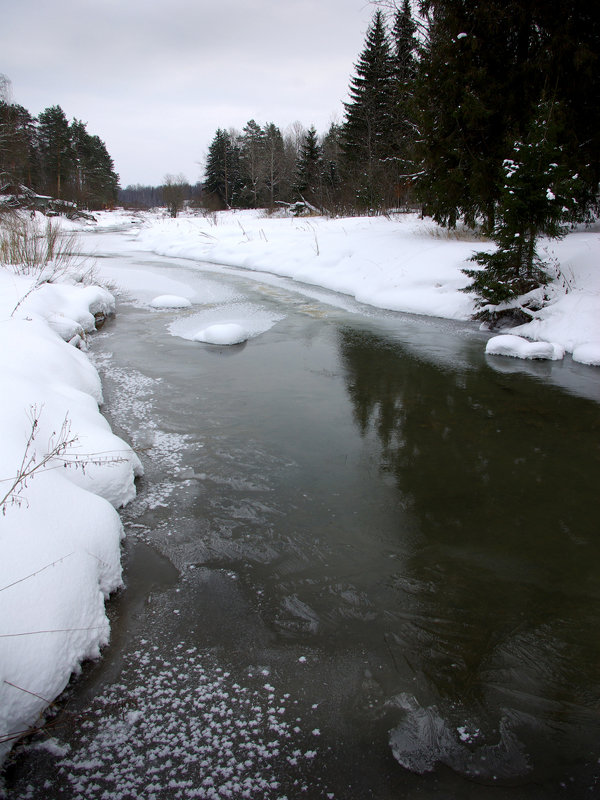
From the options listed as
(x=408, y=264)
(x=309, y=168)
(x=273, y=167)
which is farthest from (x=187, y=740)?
(x=273, y=167)

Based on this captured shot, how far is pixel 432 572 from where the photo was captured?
322 centimetres

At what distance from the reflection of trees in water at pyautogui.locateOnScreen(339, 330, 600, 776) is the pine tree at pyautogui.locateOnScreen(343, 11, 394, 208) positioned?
2194cm

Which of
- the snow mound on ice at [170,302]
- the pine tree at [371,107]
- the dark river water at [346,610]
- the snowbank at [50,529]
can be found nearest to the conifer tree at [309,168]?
the pine tree at [371,107]

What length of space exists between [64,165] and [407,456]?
165ft

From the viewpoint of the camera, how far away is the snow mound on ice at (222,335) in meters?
8.61

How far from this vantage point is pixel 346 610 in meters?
2.90

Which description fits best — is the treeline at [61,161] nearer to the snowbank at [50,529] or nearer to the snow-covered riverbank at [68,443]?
the snow-covered riverbank at [68,443]

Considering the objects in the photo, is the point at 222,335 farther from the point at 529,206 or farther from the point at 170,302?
the point at 529,206

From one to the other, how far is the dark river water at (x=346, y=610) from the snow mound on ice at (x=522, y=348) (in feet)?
6.56

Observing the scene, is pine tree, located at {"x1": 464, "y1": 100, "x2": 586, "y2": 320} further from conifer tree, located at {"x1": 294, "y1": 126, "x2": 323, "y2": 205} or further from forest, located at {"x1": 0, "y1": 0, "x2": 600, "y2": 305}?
conifer tree, located at {"x1": 294, "y1": 126, "x2": 323, "y2": 205}

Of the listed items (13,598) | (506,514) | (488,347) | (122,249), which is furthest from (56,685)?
(122,249)

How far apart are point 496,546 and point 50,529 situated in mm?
2999

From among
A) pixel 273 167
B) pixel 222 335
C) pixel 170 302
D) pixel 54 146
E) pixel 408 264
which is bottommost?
pixel 222 335

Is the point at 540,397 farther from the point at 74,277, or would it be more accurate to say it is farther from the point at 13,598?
the point at 74,277
